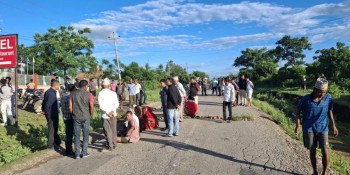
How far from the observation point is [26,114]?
1652 cm

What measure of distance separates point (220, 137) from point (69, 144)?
4.34 m

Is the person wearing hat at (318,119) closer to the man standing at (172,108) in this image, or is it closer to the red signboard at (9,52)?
the man standing at (172,108)

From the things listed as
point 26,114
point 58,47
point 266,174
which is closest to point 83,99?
point 266,174

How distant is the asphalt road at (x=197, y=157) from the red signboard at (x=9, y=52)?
5.01 meters

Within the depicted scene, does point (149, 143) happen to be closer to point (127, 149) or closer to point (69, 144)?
point (127, 149)

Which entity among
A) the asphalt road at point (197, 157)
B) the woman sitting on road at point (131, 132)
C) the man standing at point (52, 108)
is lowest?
the asphalt road at point (197, 157)

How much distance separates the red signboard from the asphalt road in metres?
5.01

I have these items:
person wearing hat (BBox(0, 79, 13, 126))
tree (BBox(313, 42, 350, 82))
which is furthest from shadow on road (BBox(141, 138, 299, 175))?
tree (BBox(313, 42, 350, 82))

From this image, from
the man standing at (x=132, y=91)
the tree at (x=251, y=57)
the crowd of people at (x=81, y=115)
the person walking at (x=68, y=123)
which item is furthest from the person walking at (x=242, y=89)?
the tree at (x=251, y=57)

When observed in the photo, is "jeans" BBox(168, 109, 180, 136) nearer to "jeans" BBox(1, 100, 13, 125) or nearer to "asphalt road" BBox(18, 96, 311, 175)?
"asphalt road" BBox(18, 96, 311, 175)

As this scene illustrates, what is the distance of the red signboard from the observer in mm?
12758

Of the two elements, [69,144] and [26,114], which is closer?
[69,144]

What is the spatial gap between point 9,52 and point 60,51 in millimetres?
36133

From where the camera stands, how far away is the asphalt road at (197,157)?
7.21m
